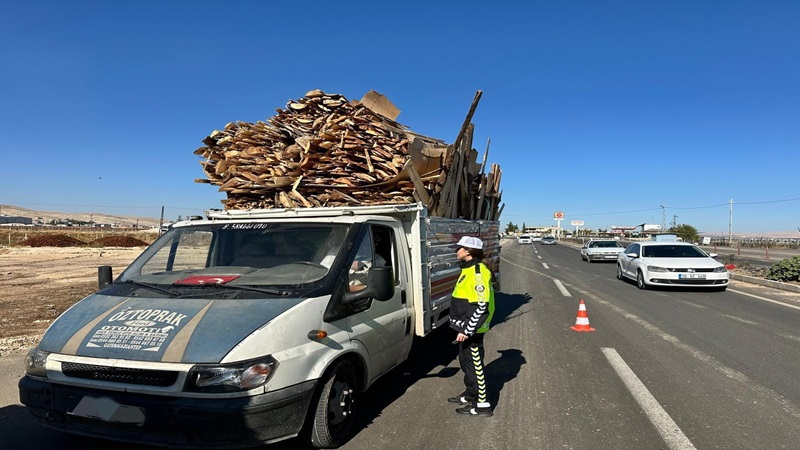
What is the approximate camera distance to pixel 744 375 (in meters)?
5.59

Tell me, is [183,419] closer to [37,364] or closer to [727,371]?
[37,364]

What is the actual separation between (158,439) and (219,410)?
1.46 ft

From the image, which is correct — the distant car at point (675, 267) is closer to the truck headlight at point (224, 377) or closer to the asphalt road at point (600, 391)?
the asphalt road at point (600, 391)

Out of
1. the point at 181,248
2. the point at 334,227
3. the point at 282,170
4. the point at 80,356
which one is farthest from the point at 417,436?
the point at 282,170

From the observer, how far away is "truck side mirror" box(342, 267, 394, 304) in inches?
150

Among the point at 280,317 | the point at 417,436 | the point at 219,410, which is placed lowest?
the point at 417,436

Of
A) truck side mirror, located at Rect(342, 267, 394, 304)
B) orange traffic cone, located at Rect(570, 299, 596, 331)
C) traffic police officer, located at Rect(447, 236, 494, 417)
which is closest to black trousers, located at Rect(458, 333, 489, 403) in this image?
traffic police officer, located at Rect(447, 236, 494, 417)

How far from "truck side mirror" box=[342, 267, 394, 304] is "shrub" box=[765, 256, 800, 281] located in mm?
15987

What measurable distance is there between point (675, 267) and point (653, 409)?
10178mm

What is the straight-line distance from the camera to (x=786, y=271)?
15031mm

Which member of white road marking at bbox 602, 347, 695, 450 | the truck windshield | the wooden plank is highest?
the wooden plank

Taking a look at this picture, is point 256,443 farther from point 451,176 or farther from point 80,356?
point 451,176

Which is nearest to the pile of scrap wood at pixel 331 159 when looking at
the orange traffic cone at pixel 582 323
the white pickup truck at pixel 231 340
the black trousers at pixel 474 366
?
the white pickup truck at pixel 231 340

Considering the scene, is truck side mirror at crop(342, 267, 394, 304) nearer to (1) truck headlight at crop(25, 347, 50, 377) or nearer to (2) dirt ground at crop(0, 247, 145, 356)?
(1) truck headlight at crop(25, 347, 50, 377)
